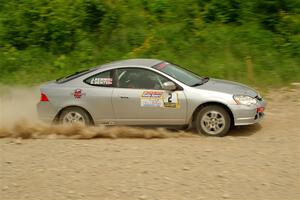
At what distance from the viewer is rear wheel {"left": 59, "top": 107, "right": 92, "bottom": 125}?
10031 millimetres

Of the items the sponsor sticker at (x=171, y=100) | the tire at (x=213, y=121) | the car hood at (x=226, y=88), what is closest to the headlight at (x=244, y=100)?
the car hood at (x=226, y=88)

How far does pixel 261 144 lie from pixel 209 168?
68.1 inches

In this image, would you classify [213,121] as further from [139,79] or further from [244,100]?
[139,79]

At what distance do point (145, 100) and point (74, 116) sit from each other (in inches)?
59.5

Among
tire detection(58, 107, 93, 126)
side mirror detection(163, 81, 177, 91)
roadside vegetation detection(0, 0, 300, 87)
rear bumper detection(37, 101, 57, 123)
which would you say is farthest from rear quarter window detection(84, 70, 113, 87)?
roadside vegetation detection(0, 0, 300, 87)

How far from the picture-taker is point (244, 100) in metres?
9.46

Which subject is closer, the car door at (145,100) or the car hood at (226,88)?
the car door at (145,100)

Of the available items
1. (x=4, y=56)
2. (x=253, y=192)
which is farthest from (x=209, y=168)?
(x=4, y=56)

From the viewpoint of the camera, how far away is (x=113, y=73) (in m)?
10.0

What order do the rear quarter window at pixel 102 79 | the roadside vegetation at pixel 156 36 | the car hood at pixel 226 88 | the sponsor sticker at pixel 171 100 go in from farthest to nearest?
1. the roadside vegetation at pixel 156 36
2. the rear quarter window at pixel 102 79
3. the car hood at pixel 226 88
4. the sponsor sticker at pixel 171 100

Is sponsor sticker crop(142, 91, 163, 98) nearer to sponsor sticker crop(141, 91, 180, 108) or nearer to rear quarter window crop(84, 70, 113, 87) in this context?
sponsor sticker crop(141, 91, 180, 108)

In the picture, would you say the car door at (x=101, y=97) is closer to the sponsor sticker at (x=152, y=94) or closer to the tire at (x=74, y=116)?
the tire at (x=74, y=116)

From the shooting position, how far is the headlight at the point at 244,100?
9409mm

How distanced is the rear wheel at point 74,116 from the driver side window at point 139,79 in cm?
91
